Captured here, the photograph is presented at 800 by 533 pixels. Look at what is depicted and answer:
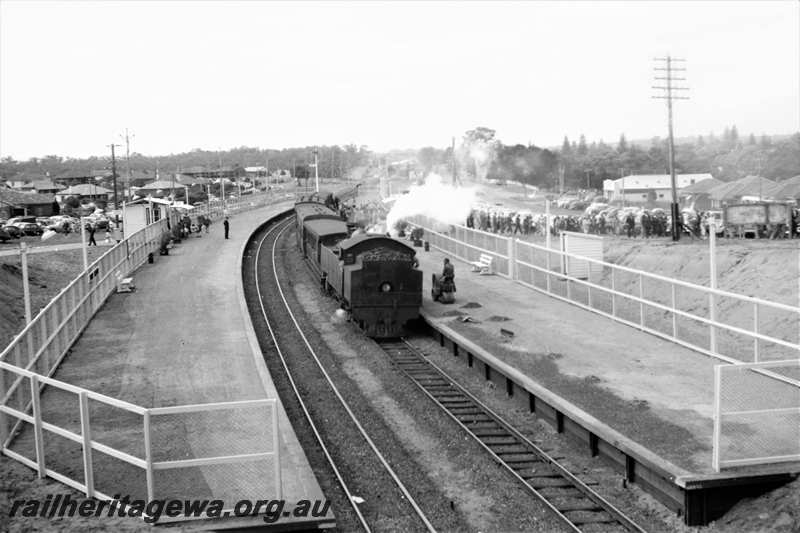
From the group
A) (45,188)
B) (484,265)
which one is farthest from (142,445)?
(45,188)

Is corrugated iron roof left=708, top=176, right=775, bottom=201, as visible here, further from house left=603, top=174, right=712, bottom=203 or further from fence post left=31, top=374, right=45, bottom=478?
fence post left=31, top=374, right=45, bottom=478

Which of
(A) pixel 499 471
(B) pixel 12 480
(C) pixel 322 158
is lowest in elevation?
(A) pixel 499 471

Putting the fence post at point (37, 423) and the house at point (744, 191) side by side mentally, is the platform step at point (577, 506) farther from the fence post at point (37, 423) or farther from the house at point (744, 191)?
the house at point (744, 191)

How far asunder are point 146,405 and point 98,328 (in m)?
7.69

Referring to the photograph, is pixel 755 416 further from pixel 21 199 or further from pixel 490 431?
pixel 21 199

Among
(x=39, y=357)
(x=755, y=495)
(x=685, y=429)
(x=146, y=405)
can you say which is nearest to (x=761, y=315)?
(x=685, y=429)

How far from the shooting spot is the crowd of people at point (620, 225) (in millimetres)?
36516

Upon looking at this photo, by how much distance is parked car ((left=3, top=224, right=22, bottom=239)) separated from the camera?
51688mm

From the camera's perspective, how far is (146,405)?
14.2 metres

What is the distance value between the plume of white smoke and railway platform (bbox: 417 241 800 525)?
49.6ft

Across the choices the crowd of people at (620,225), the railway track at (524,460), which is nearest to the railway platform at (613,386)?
the railway track at (524,460)

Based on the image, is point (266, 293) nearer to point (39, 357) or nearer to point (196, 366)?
point (196, 366)

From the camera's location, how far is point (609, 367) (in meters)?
16.1

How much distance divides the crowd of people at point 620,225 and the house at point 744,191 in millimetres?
10574
